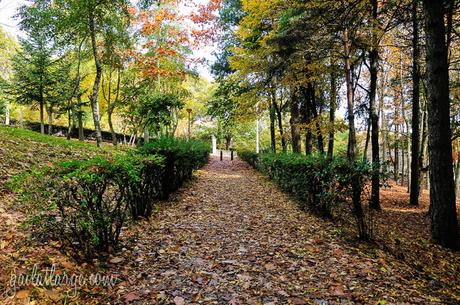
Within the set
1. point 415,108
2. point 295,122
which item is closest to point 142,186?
point 415,108

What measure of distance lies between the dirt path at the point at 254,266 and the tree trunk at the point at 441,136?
185 centimetres

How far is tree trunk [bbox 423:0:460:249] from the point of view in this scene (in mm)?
4867

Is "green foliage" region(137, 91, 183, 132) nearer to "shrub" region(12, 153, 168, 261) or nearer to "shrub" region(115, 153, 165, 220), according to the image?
"shrub" region(115, 153, 165, 220)

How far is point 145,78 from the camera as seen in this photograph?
20.6m

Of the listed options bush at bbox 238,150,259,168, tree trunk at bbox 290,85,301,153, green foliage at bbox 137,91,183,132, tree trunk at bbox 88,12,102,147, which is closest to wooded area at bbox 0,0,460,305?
tree trunk at bbox 88,12,102,147

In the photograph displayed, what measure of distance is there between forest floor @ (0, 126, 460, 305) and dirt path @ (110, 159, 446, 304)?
1 centimetres

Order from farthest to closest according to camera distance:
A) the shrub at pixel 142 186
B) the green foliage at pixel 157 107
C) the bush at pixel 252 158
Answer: the bush at pixel 252 158 → the green foliage at pixel 157 107 → the shrub at pixel 142 186

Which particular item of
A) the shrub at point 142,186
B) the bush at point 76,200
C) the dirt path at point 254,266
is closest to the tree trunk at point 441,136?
the dirt path at point 254,266

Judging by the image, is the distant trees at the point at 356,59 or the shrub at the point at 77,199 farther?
the distant trees at the point at 356,59

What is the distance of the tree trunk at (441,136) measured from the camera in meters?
4.87

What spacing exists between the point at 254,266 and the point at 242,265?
159 millimetres

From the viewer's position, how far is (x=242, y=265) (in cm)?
360

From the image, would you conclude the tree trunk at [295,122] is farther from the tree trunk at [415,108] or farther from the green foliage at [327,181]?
the green foliage at [327,181]

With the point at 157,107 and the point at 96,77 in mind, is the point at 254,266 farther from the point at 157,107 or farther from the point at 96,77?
the point at 157,107
